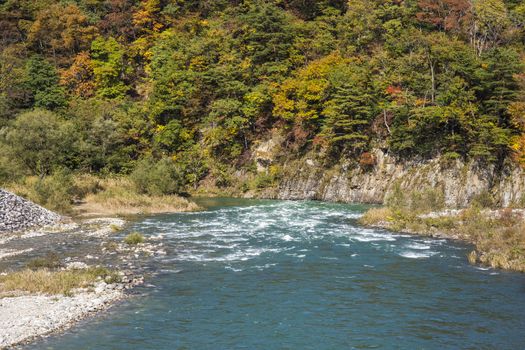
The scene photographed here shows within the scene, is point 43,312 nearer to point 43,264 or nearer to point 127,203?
point 43,264

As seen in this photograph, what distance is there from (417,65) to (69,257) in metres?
49.9

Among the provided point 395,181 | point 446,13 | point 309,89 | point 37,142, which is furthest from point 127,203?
point 446,13

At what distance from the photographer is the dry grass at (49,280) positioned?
23.3 meters

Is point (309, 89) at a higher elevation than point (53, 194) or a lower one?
higher

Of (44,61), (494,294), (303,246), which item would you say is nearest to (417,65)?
(303,246)

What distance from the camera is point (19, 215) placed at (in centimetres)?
4009

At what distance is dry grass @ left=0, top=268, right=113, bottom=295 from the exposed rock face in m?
14.3

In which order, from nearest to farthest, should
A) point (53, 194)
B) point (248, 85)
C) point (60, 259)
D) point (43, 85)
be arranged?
point (60, 259) → point (53, 194) → point (248, 85) → point (43, 85)

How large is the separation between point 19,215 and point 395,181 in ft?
130

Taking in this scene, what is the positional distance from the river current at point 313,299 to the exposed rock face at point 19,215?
10427mm

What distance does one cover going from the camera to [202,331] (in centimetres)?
1931

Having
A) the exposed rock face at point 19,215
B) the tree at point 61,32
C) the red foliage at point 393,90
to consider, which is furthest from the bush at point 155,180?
the tree at point 61,32

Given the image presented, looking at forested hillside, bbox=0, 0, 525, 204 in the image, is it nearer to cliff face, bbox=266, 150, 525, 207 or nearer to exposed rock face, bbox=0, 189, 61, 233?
cliff face, bbox=266, 150, 525, 207

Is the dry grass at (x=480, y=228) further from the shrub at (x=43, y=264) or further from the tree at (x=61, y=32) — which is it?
the tree at (x=61, y=32)
